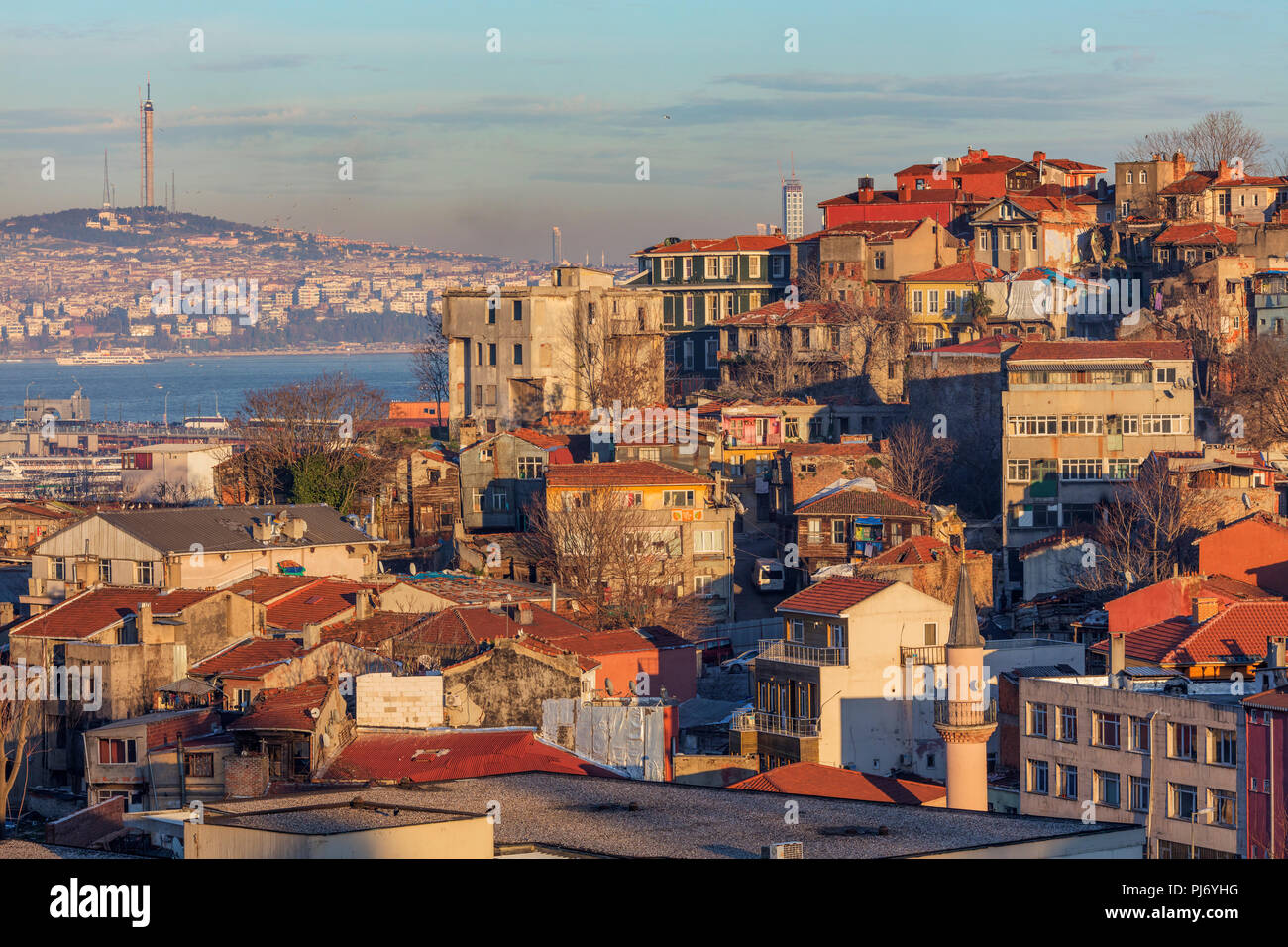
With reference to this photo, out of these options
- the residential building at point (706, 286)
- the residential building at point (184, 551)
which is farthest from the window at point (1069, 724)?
the residential building at point (706, 286)

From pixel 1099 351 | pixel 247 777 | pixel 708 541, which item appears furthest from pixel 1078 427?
pixel 247 777

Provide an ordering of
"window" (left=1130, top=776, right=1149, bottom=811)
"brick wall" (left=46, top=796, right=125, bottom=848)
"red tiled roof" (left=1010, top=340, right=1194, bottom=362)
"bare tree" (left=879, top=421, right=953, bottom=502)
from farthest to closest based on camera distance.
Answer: "bare tree" (left=879, top=421, right=953, bottom=502) → "red tiled roof" (left=1010, top=340, right=1194, bottom=362) → "window" (left=1130, top=776, right=1149, bottom=811) → "brick wall" (left=46, top=796, right=125, bottom=848)

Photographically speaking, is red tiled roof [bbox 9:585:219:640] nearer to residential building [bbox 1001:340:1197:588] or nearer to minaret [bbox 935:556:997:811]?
minaret [bbox 935:556:997:811]

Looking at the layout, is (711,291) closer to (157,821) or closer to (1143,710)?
(1143,710)

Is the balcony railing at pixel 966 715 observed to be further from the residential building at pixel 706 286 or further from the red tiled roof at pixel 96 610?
the residential building at pixel 706 286

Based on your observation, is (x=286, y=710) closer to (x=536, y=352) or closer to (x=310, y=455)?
(x=310, y=455)

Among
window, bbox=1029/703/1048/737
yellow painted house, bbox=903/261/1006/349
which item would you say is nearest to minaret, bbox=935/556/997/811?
window, bbox=1029/703/1048/737

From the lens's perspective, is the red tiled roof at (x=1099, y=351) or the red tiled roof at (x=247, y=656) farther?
the red tiled roof at (x=1099, y=351)
